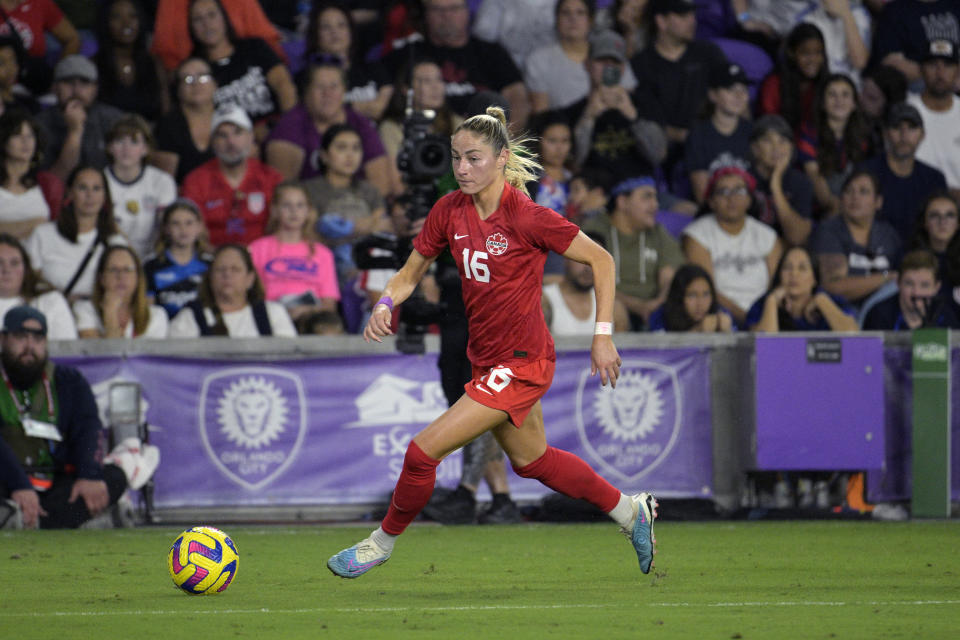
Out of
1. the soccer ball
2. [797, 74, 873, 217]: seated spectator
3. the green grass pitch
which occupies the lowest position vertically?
the green grass pitch

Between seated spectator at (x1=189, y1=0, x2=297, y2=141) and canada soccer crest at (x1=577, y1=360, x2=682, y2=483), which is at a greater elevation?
seated spectator at (x1=189, y1=0, x2=297, y2=141)

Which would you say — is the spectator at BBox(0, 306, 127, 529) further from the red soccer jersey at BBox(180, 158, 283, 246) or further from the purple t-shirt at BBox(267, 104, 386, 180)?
the purple t-shirt at BBox(267, 104, 386, 180)

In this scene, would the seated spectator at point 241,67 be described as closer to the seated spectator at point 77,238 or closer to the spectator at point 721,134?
the seated spectator at point 77,238

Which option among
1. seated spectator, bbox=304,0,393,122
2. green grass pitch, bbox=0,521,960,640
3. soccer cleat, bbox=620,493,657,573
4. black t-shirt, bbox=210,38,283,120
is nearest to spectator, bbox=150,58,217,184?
black t-shirt, bbox=210,38,283,120

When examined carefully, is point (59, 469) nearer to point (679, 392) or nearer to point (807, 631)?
point (679, 392)

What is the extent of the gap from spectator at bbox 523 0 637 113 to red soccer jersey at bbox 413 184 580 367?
7978 millimetres

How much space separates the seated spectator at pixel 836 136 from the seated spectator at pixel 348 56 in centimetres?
431

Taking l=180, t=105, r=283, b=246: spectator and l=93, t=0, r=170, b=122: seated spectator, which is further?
l=93, t=0, r=170, b=122: seated spectator

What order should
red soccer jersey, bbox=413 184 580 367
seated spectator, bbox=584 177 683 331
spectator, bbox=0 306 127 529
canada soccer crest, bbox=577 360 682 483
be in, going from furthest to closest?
seated spectator, bbox=584 177 683 331
canada soccer crest, bbox=577 360 682 483
spectator, bbox=0 306 127 529
red soccer jersey, bbox=413 184 580 367

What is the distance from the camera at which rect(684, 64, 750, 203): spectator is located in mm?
14578

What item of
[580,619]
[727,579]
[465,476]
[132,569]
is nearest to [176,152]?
[465,476]

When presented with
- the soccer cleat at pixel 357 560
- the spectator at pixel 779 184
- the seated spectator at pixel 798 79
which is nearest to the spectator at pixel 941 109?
the seated spectator at pixel 798 79

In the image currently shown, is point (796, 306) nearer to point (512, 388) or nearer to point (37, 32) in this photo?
point (512, 388)

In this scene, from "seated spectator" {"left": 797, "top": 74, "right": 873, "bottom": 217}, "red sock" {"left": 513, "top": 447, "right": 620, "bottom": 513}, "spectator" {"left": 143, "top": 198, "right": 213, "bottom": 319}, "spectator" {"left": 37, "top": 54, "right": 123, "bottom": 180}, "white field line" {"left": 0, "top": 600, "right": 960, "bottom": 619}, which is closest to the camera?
"white field line" {"left": 0, "top": 600, "right": 960, "bottom": 619}
